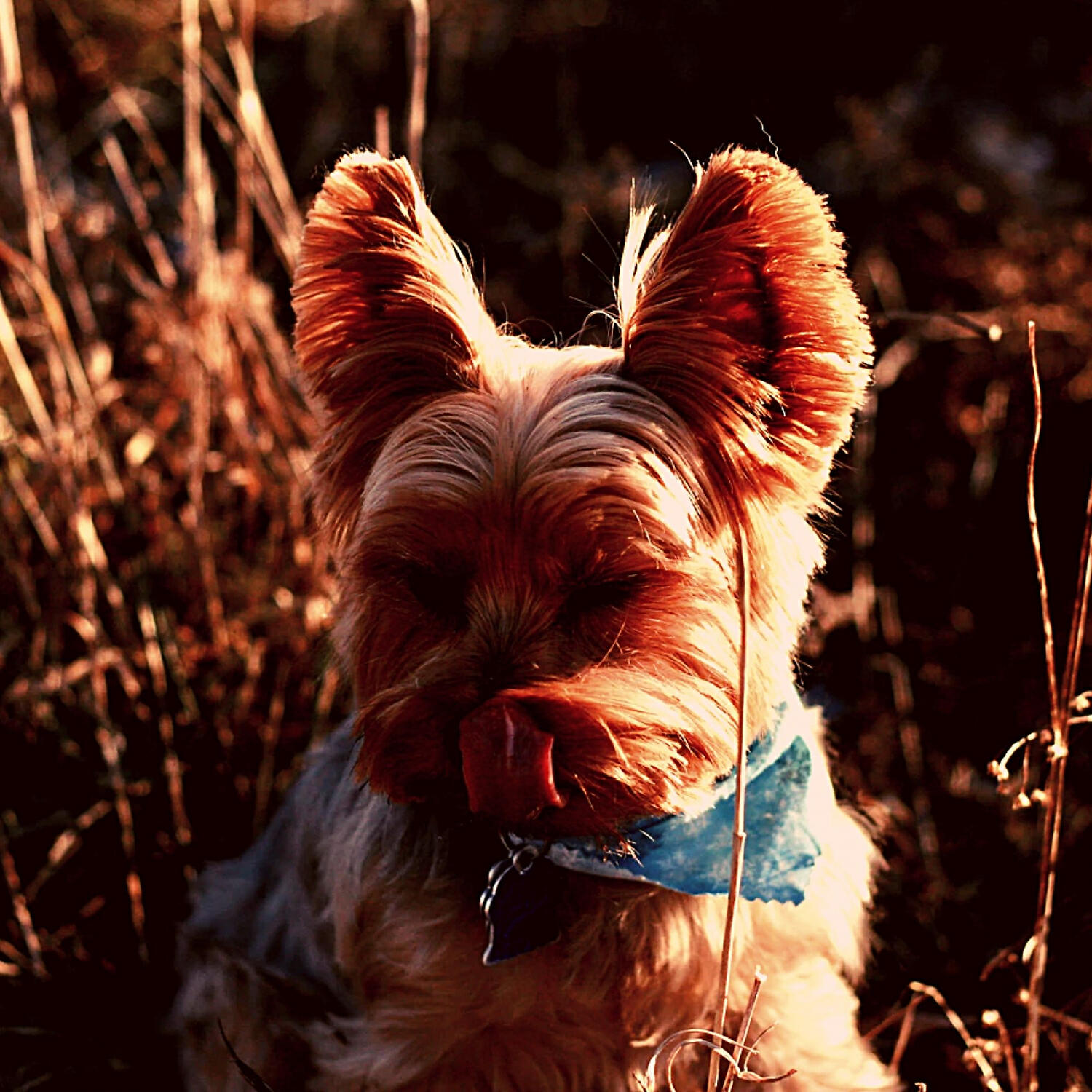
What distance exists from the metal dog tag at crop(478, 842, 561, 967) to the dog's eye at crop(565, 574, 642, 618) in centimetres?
47

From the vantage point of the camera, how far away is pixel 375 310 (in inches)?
103

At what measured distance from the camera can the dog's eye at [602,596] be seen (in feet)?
7.96

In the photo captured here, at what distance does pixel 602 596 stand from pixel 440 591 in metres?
0.30

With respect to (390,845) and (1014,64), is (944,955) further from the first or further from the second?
(1014,64)

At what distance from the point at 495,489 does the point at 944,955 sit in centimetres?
206

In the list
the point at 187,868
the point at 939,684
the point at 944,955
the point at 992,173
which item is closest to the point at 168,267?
the point at 187,868

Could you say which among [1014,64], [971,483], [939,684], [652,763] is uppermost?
[1014,64]

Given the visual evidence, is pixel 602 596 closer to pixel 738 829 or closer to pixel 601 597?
pixel 601 597

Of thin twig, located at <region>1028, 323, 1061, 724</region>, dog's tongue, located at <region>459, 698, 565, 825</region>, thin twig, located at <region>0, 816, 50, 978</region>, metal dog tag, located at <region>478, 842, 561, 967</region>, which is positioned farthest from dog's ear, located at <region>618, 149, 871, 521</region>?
thin twig, located at <region>0, 816, 50, 978</region>

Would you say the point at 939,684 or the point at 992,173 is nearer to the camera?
the point at 939,684

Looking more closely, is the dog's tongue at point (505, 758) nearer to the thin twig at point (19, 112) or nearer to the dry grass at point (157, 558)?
the dry grass at point (157, 558)

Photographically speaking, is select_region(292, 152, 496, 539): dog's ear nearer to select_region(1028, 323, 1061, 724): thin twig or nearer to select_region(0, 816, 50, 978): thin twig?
select_region(1028, 323, 1061, 724): thin twig

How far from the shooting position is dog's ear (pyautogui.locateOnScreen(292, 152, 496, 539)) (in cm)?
253

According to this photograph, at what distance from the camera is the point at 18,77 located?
3.89 m
